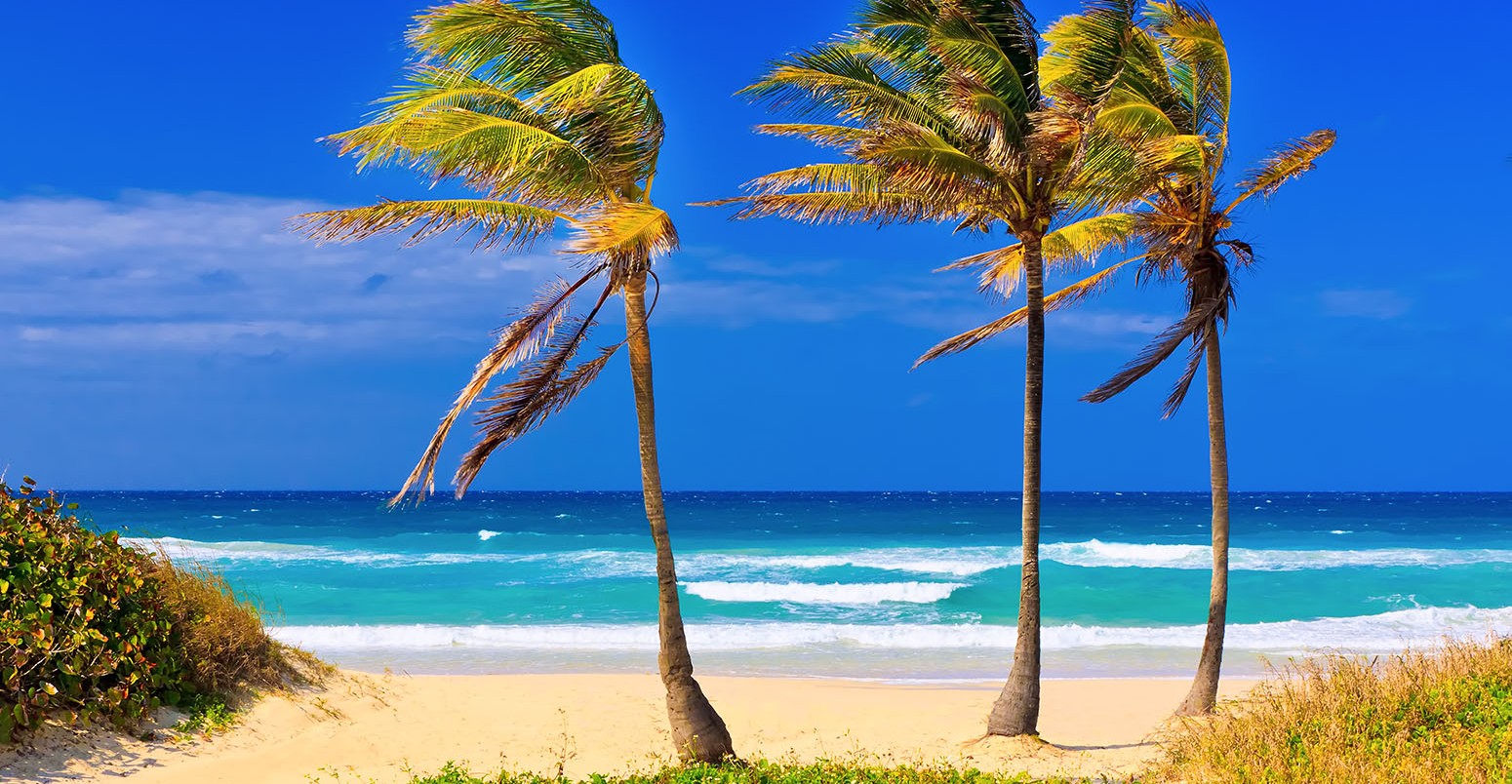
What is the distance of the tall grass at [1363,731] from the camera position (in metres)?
6.86

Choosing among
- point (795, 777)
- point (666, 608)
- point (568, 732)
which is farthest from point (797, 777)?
point (568, 732)

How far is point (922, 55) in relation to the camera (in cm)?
1020

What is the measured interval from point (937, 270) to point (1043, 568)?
24440 millimetres

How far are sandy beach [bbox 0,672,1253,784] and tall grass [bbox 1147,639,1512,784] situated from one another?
4.70 ft

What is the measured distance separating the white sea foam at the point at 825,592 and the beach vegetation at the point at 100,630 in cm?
1765

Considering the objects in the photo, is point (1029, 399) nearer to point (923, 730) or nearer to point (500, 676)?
point (923, 730)

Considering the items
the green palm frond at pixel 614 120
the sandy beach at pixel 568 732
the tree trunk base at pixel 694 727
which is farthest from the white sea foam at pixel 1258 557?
the green palm frond at pixel 614 120

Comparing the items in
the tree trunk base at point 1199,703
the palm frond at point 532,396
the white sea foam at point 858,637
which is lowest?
the white sea foam at point 858,637

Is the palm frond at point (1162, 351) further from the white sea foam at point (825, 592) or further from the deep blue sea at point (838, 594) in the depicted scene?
the white sea foam at point (825, 592)

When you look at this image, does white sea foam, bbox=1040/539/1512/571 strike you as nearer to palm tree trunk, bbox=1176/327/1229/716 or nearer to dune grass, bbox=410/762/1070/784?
palm tree trunk, bbox=1176/327/1229/716

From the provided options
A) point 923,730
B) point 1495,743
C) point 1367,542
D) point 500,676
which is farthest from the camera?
point 1367,542

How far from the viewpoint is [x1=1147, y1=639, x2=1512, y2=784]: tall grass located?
686 centimetres

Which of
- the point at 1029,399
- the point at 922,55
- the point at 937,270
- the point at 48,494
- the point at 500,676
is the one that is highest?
the point at 922,55

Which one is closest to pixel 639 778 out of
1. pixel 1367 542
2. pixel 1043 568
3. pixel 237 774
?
pixel 237 774
